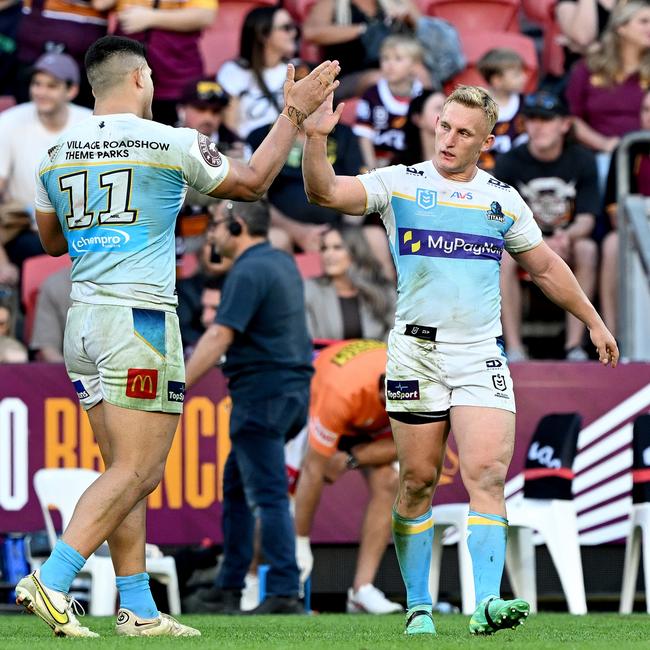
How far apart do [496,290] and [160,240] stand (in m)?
1.49

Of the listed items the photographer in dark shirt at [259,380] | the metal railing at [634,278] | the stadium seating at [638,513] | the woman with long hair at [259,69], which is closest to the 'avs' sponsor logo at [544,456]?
the stadium seating at [638,513]

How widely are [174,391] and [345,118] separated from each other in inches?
292

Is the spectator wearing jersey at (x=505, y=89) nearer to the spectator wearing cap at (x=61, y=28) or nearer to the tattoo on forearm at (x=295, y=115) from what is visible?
the spectator wearing cap at (x=61, y=28)

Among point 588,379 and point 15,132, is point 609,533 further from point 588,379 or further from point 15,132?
point 15,132

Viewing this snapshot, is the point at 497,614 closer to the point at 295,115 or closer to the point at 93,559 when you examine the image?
the point at 295,115

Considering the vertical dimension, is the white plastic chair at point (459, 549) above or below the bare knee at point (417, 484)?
below

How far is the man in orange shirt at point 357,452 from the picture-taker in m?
9.88

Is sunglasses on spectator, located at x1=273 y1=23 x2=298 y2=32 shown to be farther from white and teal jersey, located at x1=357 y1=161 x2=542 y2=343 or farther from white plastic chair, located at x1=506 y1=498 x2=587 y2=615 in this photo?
white and teal jersey, located at x1=357 y1=161 x2=542 y2=343

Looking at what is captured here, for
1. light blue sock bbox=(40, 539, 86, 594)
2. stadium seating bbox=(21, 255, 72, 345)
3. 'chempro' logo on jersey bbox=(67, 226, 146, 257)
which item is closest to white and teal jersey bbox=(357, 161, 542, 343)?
'chempro' logo on jersey bbox=(67, 226, 146, 257)

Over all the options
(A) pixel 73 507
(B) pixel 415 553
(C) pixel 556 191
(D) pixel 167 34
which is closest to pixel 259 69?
(D) pixel 167 34

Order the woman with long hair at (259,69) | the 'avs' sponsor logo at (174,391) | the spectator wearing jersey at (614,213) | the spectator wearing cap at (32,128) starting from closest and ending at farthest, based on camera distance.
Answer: the 'avs' sponsor logo at (174,391) < the spectator wearing jersey at (614,213) < the spectator wearing cap at (32,128) < the woman with long hair at (259,69)

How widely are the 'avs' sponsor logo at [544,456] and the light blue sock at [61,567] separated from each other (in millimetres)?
4167

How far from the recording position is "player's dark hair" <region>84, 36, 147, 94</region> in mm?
6371

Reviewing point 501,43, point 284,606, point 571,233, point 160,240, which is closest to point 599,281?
point 571,233
